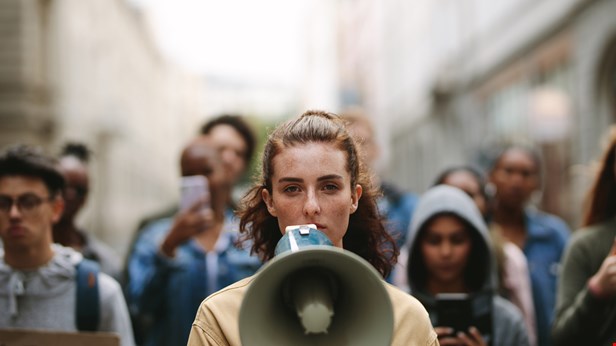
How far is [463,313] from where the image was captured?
3.88m

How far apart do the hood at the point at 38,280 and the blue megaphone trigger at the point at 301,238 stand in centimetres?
187

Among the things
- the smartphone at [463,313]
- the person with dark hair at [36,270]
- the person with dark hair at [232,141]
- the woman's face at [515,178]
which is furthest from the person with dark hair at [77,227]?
the woman's face at [515,178]

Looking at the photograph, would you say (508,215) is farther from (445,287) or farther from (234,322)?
Result: (234,322)

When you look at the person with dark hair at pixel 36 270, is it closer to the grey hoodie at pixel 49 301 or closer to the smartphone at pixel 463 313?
the grey hoodie at pixel 49 301

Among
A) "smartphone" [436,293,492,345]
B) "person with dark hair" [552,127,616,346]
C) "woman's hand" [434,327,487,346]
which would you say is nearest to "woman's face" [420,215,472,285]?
"smartphone" [436,293,492,345]

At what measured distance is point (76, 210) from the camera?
17.9 feet

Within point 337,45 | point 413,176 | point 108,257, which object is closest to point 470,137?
point 413,176

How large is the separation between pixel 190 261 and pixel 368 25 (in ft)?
137

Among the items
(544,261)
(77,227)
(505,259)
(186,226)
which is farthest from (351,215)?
(77,227)

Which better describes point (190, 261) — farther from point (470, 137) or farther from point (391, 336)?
point (470, 137)

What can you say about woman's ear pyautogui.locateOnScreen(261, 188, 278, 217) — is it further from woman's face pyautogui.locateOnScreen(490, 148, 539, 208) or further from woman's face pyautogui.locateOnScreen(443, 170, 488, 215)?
woman's face pyautogui.locateOnScreen(490, 148, 539, 208)

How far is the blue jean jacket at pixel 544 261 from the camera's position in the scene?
5152mm

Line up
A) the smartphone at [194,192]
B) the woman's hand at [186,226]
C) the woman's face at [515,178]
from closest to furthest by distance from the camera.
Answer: the woman's hand at [186,226]
the smartphone at [194,192]
the woman's face at [515,178]

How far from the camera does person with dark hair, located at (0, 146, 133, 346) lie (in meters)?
3.67
